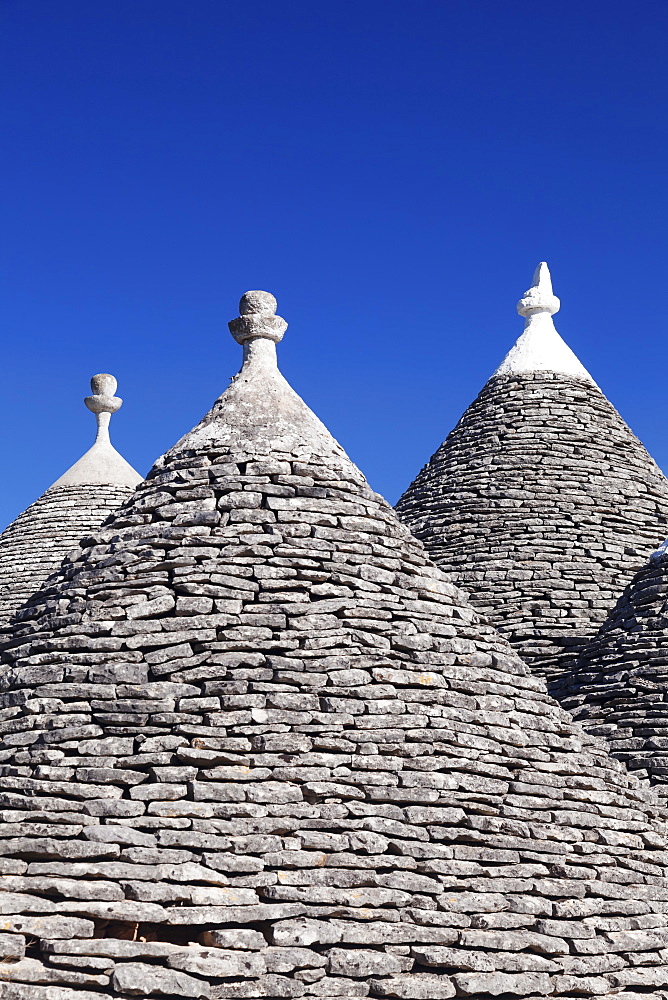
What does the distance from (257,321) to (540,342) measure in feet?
23.0

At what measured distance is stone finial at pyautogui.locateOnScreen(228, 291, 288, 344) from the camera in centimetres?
1009

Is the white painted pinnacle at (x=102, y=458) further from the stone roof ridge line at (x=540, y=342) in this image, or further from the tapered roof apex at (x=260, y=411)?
the tapered roof apex at (x=260, y=411)

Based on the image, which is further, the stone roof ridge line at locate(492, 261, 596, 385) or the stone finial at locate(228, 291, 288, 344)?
the stone roof ridge line at locate(492, 261, 596, 385)

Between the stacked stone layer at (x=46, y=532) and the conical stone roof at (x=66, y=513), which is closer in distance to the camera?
the stacked stone layer at (x=46, y=532)

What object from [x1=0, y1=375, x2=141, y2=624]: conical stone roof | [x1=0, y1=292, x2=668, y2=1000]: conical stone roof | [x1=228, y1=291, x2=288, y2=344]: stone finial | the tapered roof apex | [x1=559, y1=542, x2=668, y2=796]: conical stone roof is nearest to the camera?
[x1=0, y1=292, x2=668, y2=1000]: conical stone roof

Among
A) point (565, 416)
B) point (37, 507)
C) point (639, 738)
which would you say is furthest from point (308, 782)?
point (37, 507)

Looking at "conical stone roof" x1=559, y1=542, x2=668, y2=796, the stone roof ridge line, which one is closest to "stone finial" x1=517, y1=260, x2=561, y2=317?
the stone roof ridge line

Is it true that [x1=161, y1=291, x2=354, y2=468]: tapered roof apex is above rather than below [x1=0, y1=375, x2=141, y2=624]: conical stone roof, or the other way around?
below

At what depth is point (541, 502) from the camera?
14234mm

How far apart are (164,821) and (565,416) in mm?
9277

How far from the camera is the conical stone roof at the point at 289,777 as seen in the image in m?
6.90

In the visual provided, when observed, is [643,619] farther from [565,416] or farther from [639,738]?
[565,416]

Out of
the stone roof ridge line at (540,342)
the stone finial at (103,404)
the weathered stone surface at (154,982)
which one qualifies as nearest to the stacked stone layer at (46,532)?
the stone finial at (103,404)

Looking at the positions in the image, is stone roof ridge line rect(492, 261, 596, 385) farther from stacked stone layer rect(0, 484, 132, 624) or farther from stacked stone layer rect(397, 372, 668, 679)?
stacked stone layer rect(0, 484, 132, 624)
